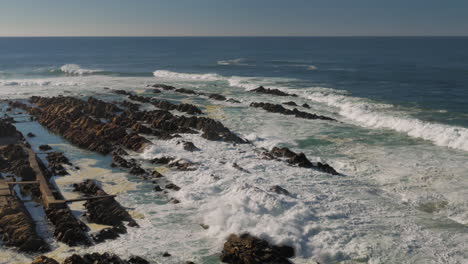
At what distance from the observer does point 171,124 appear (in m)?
34.0

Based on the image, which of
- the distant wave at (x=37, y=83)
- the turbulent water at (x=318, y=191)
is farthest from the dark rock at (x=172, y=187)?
the distant wave at (x=37, y=83)

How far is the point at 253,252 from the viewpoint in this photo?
46.5ft

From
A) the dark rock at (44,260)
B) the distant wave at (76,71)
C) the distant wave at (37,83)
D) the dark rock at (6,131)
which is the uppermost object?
the distant wave at (76,71)

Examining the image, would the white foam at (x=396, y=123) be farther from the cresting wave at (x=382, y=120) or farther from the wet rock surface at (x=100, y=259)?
the wet rock surface at (x=100, y=259)

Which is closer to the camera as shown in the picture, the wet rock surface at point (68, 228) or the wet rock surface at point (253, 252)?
the wet rock surface at point (253, 252)

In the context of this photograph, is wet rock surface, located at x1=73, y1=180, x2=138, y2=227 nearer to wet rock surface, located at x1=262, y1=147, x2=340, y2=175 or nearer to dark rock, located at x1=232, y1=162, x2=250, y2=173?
dark rock, located at x1=232, y1=162, x2=250, y2=173

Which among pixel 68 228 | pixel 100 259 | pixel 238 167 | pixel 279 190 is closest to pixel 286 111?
pixel 238 167

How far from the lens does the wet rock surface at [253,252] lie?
13.8 metres

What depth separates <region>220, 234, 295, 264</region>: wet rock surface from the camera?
13820mm

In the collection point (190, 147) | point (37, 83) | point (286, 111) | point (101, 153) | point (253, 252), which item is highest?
point (37, 83)

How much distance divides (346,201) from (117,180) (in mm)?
11772

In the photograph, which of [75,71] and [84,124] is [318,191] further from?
[75,71]

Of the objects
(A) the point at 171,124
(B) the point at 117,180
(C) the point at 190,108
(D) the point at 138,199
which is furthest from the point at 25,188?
(C) the point at 190,108

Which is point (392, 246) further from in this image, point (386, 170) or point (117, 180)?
point (117, 180)
